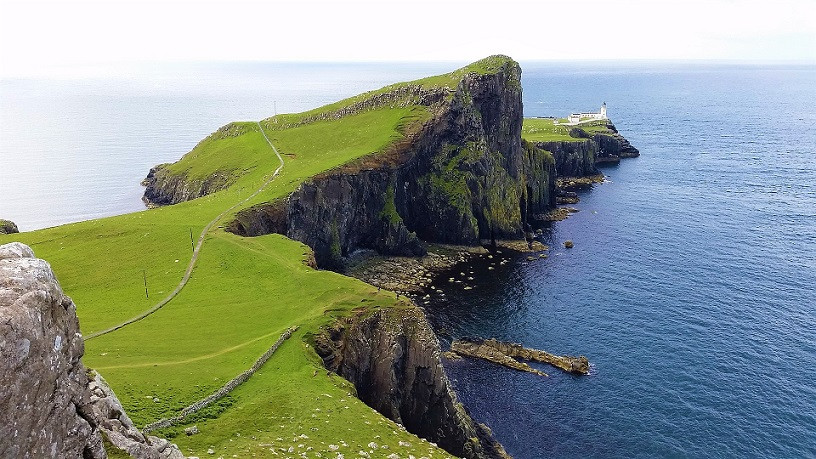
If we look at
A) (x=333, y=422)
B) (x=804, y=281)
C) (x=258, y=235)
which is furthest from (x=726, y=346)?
(x=258, y=235)

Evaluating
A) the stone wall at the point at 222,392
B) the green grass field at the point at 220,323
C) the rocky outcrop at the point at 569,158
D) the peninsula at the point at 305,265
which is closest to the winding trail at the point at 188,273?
the peninsula at the point at 305,265

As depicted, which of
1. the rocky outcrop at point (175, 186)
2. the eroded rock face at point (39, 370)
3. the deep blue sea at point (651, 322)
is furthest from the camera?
the rocky outcrop at point (175, 186)

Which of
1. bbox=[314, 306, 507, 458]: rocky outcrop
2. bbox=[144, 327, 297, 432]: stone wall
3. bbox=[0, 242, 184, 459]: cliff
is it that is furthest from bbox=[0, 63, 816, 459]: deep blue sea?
bbox=[0, 242, 184, 459]: cliff

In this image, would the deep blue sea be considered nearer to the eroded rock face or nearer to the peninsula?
the peninsula

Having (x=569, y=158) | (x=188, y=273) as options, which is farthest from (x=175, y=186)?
(x=569, y=158)

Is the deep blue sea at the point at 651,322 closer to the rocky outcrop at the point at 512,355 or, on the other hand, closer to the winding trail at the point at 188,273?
the rocky outcrop at the point at 512,355

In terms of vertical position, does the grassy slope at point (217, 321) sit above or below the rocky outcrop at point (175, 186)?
below

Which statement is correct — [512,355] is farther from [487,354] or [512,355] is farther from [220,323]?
[220,323]
